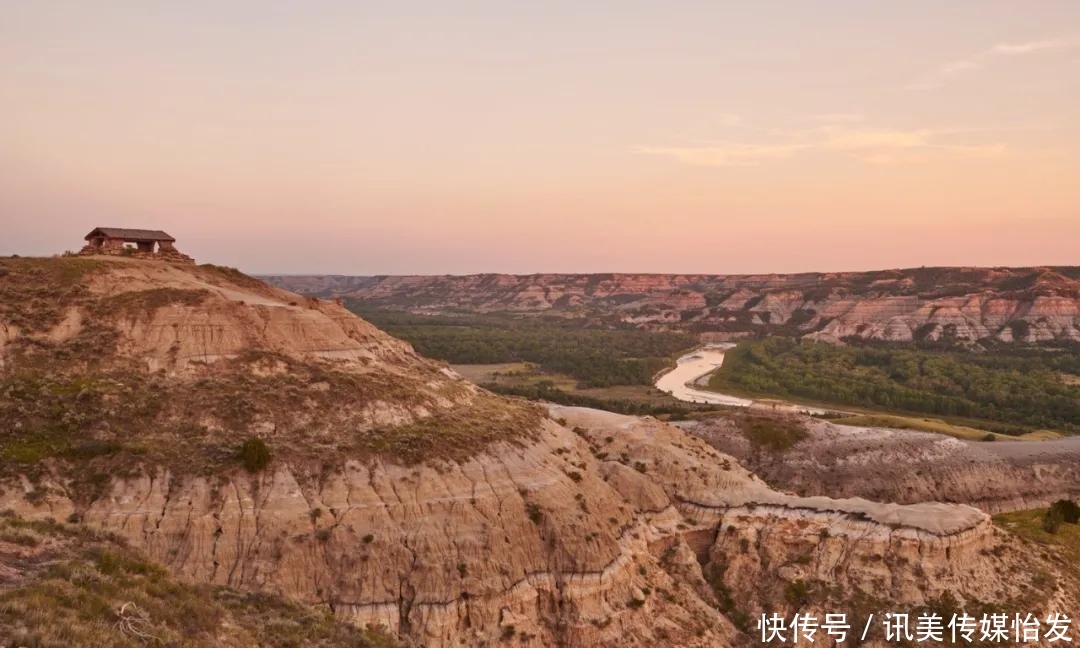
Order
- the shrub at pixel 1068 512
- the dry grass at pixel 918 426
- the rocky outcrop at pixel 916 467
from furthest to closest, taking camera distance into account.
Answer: the dry grass at pixel 918 426, the rocky outcrop at pixel 916 467, the shrub at pixel 1068 512

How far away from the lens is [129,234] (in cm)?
4428

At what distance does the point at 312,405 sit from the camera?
33.9 meters

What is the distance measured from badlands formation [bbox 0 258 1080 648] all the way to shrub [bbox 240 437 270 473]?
0.22ft

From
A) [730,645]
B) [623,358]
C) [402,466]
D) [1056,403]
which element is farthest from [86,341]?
[623,358]

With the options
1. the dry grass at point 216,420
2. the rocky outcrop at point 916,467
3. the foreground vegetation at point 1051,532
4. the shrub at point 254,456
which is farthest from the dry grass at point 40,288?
the rocky outcrop at point 916,467

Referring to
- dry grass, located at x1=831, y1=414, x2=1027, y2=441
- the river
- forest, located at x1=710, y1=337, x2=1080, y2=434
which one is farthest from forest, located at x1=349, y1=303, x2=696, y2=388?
dry grass, located at x1=831, y1=414, x2=1027, y2=441

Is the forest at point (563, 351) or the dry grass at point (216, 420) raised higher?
the dry grass at point (216, 420)

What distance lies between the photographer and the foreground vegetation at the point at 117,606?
12.6 m

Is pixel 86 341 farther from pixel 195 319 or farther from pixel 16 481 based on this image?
pixel 16 481

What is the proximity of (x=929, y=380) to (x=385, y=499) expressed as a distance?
119 metres

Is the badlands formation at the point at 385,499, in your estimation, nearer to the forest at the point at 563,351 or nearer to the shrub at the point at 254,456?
the shrub at the point at 254,456

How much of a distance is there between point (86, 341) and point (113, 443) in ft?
26.3

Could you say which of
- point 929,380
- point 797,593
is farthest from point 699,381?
point 797,593

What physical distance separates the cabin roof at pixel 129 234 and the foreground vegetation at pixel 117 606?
28370 millimetres
